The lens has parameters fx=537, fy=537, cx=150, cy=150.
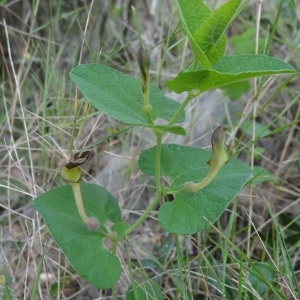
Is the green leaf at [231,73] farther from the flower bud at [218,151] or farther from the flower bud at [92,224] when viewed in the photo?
the flower bud at [92,224]

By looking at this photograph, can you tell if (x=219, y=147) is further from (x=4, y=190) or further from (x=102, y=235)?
(x=4, y=190)

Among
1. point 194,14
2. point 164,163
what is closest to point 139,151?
Result: point 164,163

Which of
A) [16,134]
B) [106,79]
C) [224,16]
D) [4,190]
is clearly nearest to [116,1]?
[16,134]

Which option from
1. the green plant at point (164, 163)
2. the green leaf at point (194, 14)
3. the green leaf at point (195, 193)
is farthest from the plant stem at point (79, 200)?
the green leaf at point (194, 14)

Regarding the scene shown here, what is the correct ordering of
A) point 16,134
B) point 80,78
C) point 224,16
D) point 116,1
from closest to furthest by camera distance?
point 224,16 < point 80,78 < point 16,134 < point 116,1

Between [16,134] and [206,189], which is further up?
[206,189]

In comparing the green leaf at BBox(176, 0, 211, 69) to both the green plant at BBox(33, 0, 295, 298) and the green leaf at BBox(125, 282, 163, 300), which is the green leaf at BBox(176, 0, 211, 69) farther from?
the green leaf at BBox(125, 282, 163, 300)

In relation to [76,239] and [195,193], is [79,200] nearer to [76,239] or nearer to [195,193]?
[76,239]
